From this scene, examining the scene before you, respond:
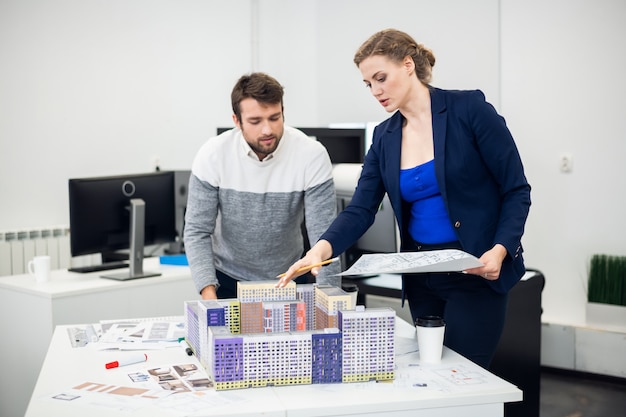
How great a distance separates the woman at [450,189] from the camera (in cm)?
201

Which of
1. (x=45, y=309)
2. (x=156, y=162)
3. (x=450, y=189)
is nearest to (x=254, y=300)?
(x=450, y=189)

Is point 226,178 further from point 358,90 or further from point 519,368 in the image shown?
point 358,90

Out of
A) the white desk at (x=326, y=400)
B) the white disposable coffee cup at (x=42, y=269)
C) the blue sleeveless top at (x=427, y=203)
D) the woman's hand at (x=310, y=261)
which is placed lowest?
the white desk at (x=326, y=400)

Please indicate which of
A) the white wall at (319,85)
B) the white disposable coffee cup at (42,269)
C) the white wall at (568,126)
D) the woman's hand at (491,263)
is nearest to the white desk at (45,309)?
the white disposable coffee cup at (42,269)

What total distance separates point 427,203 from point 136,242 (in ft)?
6.02

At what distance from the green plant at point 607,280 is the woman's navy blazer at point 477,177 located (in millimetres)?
2332

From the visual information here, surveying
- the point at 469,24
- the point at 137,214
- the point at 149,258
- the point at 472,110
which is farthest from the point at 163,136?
the point at 472,110

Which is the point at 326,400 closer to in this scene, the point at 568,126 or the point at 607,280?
the point at 607,280

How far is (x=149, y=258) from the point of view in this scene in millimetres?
4102

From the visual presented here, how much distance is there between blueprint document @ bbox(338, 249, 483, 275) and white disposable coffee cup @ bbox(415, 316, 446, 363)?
8.4 inches

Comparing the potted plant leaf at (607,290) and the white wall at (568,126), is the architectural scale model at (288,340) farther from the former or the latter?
the white wall at (568,126)

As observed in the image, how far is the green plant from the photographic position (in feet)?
13.5

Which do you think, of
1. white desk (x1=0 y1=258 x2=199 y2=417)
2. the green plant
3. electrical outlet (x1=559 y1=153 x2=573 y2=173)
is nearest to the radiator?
white desk (x1=0 y1=258 x2=199 y2=417)

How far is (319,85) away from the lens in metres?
5.67
